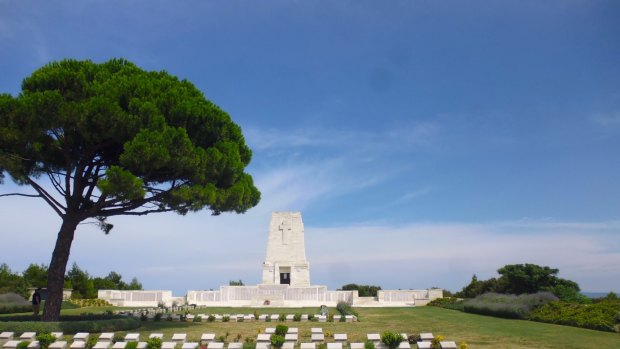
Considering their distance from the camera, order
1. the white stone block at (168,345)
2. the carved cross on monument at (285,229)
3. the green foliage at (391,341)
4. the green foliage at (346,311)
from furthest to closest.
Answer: the carved cross on monument at (285,229)
the green foliage at (346,311)
the green foliage at (391,341)
the white stone block at (168,345)

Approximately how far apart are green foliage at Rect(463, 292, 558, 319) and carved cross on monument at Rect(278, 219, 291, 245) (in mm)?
16617

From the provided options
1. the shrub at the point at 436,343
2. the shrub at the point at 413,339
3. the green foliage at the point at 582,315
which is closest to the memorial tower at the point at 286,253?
the green foliage at the point at 582,315

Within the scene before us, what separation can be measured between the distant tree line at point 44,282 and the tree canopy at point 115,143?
18.8 m

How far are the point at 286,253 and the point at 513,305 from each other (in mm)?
19433

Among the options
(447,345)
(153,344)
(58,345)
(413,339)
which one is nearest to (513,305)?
(413,339)

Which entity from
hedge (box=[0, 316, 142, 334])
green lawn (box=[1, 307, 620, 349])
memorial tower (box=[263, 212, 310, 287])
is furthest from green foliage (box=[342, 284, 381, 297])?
hedge (box=[0, 316, 142, 334])

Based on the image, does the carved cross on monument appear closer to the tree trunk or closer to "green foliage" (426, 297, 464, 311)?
"green foliage" (426, 297, 464, 311)

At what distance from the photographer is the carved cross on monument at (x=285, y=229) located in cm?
3900

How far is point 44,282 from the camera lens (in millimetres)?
38500

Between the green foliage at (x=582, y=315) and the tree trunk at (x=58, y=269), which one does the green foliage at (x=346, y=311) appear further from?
the tree trunk at (x=58, y=269)

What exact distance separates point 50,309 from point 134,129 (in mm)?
6630

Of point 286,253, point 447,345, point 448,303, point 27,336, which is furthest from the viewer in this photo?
point 286,253

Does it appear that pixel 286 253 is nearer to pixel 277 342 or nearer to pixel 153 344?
pixel 277 342

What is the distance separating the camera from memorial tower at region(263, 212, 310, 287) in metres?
38.0
